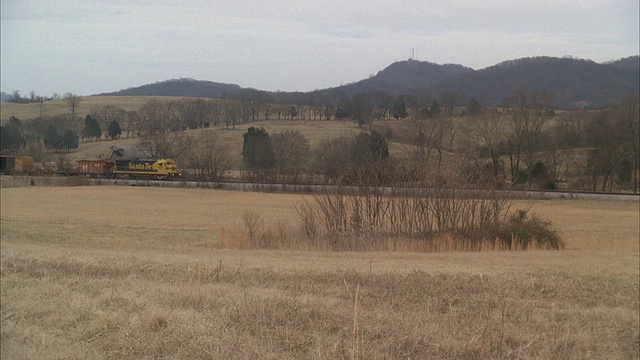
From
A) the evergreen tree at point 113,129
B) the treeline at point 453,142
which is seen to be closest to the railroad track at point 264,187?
the treeline at point 453,142

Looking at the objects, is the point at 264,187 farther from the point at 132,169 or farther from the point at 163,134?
the point at 163,134

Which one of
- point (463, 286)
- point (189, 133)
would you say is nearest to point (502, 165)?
point (189, 133)

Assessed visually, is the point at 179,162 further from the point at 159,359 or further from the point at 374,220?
the point at 159,359

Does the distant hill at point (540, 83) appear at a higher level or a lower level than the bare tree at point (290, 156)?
higher

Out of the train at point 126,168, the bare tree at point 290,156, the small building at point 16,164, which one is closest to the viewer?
the small building at point 16,164

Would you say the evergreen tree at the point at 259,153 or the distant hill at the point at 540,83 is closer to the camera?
the evergreen tree at the point at 259,153

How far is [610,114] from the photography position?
6500cm

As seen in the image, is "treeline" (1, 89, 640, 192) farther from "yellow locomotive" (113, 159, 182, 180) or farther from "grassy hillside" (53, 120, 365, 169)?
"yellow locomotive" (113, 159, 182, 180)

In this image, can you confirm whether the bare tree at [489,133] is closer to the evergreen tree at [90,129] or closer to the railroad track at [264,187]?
the railroad track at [264,187]

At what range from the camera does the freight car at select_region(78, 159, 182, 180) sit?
70125mm

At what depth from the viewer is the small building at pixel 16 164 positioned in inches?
2474

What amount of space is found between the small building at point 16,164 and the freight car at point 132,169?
23.3ft

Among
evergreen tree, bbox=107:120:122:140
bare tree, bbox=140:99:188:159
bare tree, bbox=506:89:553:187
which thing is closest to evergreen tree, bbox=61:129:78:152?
bare tree, bbox=140:99:188:159

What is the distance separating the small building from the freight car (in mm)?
7117
